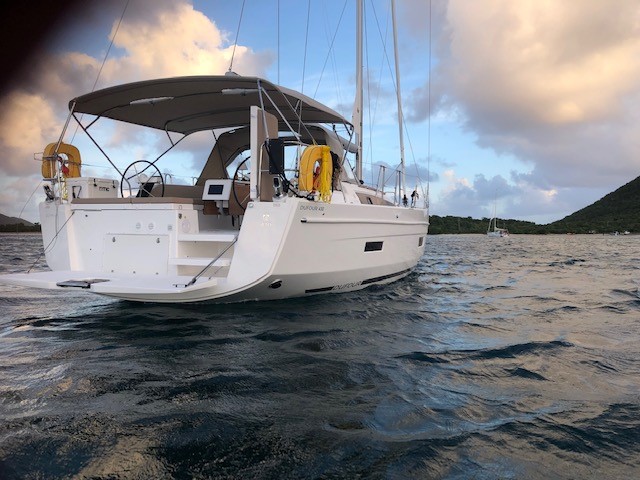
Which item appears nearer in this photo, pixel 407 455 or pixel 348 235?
pixel 407 455

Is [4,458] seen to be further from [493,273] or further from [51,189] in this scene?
[493,273]

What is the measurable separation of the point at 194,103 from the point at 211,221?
197 centimetres

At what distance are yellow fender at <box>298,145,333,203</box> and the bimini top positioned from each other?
0.81 metres

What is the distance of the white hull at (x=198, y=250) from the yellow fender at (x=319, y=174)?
0.68 ft

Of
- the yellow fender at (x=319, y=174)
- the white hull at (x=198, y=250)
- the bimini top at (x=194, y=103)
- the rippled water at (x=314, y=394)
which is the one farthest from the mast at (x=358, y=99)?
the rippled water at (x=314, y=394)

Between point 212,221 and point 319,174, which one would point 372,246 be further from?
point 212,221

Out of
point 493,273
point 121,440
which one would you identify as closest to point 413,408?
point 121,440

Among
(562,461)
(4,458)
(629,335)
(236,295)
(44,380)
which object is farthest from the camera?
(236,295)

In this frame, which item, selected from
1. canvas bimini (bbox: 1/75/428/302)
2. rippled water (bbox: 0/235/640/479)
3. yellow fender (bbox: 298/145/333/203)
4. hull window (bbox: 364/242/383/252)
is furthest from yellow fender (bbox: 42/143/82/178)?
hull window (bbox: 364/242/383/252)

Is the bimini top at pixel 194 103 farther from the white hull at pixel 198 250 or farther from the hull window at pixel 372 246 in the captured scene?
the hull window at pixel 372 246

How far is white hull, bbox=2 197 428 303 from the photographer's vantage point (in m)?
5.29

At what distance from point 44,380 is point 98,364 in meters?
0.44

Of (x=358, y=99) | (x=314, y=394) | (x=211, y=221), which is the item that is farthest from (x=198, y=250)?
(x=358, y=99)

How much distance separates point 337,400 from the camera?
2.96 meters
